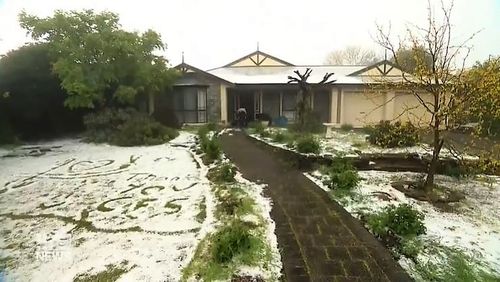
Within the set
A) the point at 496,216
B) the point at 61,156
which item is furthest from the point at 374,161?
the point at 61,156

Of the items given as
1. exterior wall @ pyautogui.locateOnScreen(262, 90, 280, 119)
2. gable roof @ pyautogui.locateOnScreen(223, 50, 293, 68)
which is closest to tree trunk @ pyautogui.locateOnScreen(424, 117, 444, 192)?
exterior wall @ pyautogui.locateOnScreen(262, 90, 280, 119)

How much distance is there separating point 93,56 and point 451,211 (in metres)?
12.3

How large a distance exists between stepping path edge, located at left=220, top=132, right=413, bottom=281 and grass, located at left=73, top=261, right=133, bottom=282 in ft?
5.93

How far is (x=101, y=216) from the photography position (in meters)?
5.33

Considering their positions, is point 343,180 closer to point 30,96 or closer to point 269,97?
point 30,96

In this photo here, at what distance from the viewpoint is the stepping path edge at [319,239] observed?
3.45 m

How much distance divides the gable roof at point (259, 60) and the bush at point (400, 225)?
17.8 metres

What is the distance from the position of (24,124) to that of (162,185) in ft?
29.3

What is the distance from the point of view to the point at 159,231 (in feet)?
15.3

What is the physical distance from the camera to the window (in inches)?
662

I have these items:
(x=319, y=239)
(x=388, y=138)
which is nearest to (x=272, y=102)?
(x=388, y=138)

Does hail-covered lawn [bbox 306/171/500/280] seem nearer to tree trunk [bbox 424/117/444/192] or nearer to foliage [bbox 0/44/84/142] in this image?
tree trunk [bbox 424/117/444/192]

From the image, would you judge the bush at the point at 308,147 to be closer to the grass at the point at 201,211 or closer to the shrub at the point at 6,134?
the grass at the point at 201,211

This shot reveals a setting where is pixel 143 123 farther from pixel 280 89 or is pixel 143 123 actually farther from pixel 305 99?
pixel 280 89
